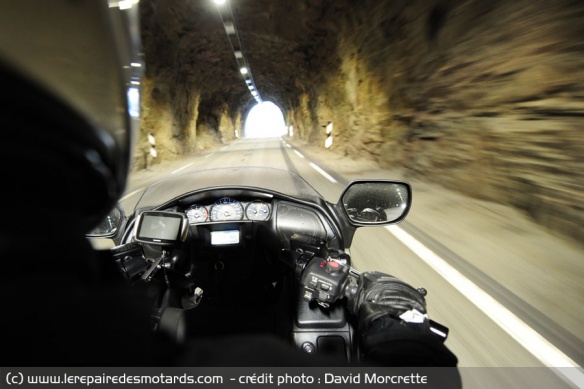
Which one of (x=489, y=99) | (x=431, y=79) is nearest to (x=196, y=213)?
(x=489, y=99)

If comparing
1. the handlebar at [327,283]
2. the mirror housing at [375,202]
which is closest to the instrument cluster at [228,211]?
the mirror housing at [375,202]

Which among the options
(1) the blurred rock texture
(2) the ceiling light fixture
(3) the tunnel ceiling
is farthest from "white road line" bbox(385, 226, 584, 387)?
(2) the ceiling light fixture

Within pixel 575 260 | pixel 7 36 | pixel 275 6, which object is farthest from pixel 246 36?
pixel 7 36

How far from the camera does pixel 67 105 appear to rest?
0.67 metres

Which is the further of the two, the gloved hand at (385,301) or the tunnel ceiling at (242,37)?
the tunnel ceiling at (242,37)

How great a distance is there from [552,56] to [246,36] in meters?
18.9

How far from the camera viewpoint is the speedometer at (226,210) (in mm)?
2309

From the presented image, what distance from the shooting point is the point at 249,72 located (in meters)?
29.9

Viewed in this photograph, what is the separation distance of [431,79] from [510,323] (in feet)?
26.5

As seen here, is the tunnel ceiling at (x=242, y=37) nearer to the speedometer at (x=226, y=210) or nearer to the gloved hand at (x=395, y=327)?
the speedometer at (x=226, y=210)

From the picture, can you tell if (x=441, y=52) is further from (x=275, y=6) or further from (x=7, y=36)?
(x=275, y=6)

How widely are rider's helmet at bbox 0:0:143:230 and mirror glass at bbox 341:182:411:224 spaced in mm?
1741

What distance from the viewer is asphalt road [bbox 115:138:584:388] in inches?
86.0

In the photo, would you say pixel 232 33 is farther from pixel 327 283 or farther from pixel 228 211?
pixel 327 283
